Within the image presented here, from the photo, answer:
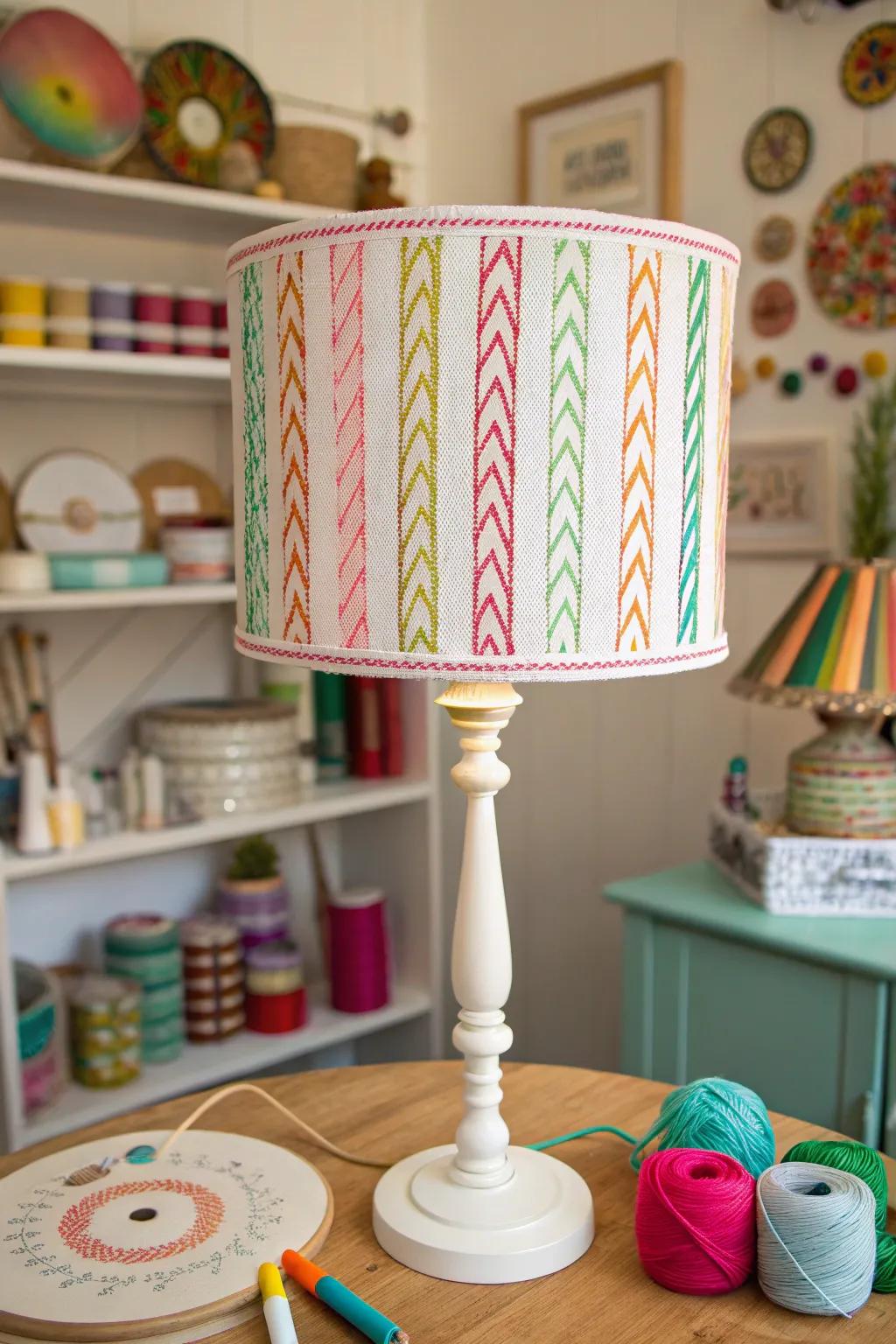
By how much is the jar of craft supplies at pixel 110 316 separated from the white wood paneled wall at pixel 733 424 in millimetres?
794

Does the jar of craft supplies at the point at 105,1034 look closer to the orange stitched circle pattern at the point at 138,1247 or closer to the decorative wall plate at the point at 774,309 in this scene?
the orange stitched circle pattern at the point at 138,1247

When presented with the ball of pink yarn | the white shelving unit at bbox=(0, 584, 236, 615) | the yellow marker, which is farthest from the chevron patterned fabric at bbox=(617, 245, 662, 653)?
the white shelving unit at bbox=(0, 584, 236, 615)

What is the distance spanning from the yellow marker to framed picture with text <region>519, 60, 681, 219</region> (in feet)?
5.25

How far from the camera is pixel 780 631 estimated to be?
5.39ft

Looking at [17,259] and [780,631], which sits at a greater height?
[17,259]

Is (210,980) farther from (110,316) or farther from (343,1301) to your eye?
(343,1301)

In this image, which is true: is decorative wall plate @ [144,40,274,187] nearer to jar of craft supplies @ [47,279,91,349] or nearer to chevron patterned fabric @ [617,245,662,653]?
jar of craft supplies @ [47,279,91,349]

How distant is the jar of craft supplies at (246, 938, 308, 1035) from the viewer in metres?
2.17

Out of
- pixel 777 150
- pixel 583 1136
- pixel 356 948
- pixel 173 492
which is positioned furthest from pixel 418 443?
pixel 356 948

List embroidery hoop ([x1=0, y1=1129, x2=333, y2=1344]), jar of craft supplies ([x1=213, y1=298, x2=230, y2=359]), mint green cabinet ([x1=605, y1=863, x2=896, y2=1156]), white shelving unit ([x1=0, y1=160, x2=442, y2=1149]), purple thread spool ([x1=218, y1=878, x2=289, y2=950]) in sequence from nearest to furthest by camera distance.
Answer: embroidery hoop ([x1=0, y1=1129, x2=333, y2=1344]) < mint green cabinet ([x1=605, y1=863, x2=896, y2=1156]) < white shelving unit ([x1=0, y1=160, x2=442, y2=1149]) < jar of craft supplies ([x1=213, y1=298, x2=230, y2=359]) < purple thread spool ([x1=218, y1=878, x2=289, y2=950])

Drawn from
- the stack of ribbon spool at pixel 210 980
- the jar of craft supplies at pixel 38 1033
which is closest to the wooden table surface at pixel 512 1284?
the jar of craft supplies at pixel 38 1033

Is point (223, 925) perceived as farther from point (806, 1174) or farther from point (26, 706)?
point (806, 1174)

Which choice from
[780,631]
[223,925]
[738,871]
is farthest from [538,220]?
[223,925]

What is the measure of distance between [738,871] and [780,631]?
0.33m
